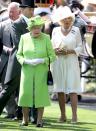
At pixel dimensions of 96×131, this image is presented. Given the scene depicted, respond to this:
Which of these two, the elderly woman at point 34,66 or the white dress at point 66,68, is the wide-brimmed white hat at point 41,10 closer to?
the white dress at point 66,68

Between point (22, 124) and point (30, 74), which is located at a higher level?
point (30, 74)

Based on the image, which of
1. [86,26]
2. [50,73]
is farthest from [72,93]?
[86,26]

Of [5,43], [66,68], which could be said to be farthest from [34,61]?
[66,68]

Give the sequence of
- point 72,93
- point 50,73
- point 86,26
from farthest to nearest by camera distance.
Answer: point 86,26 → point 72,93 → point 50,73

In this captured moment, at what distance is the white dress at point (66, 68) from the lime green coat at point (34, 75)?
29.4 inches

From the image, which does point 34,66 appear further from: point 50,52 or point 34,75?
point 50,52

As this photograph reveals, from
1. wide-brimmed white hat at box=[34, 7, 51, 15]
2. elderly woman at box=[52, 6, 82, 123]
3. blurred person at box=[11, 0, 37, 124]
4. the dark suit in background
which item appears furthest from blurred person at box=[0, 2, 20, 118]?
wide-brimmed white hat at box=[34, 7, 51, 15]

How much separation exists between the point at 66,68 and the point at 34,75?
1014 mm

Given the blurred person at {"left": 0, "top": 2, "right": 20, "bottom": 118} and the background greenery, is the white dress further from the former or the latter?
the blurred person at {"left": 0, "top": 2, "right": 20, "bottom": 118}

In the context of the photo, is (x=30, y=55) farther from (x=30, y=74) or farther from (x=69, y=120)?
(x=69, y=120)

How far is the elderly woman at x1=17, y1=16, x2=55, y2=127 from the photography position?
13.1 meters

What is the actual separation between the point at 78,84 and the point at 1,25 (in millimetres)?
1817

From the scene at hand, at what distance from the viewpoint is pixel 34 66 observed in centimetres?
1316

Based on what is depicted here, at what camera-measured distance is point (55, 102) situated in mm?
18438
